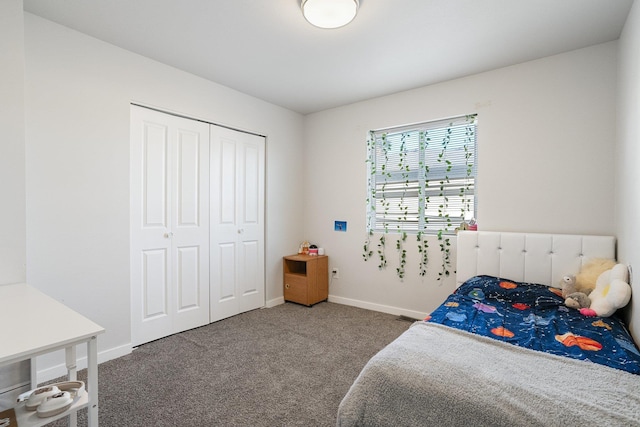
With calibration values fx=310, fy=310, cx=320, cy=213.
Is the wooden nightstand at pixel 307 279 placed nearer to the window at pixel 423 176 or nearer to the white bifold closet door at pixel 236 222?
the white bifold closet door at pixel 236 222

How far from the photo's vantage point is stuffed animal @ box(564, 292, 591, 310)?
6.97ft

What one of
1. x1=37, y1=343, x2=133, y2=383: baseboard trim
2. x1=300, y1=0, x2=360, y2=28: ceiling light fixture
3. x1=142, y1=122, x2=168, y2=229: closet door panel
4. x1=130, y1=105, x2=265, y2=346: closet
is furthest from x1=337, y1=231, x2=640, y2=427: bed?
x1=142, y1=122, x2=168, y2=229: closet door panel

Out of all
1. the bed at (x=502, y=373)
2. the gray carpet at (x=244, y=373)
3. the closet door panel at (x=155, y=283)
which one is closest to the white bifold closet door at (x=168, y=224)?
the closet door panel at (x=155, y=283)

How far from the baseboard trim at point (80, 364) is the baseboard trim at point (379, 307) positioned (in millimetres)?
2349

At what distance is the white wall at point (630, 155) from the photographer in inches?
69.7

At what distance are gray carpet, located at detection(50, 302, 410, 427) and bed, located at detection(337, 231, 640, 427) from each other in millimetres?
712

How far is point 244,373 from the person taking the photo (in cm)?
227

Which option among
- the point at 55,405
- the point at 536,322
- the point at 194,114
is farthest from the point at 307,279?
the point at 55,405

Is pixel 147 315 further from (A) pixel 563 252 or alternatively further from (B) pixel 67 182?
(A) pixel 563 252

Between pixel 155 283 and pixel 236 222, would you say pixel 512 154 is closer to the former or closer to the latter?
pixel 236 222

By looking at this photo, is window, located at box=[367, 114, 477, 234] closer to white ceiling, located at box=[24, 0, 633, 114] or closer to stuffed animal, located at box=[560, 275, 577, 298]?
white ceiling, located at box=[24, 0, 633, 114]

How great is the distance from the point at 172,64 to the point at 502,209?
3388mm

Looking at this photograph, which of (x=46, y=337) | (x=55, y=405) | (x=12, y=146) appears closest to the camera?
(x=46, y=337)

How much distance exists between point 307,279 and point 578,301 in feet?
8.47
